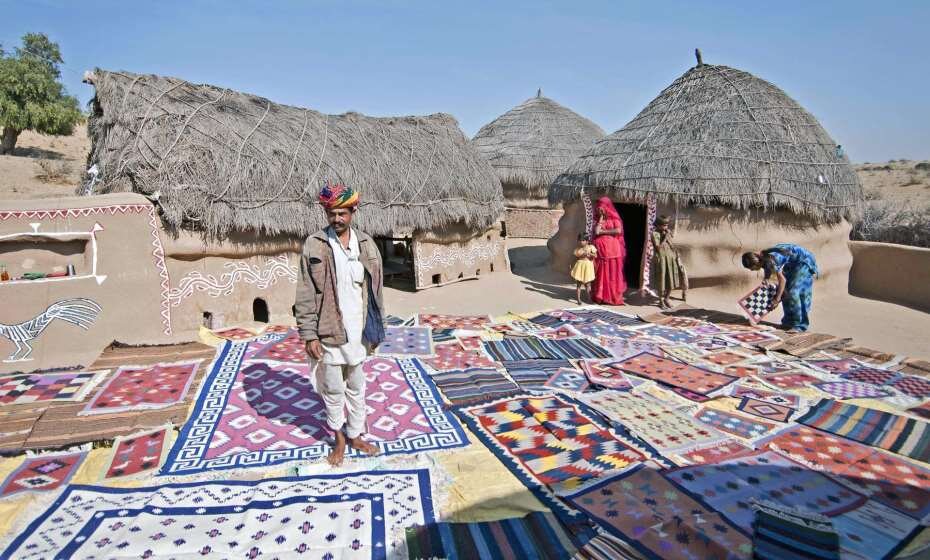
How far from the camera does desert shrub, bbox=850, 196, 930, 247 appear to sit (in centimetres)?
1001

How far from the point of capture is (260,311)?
25.1 feet

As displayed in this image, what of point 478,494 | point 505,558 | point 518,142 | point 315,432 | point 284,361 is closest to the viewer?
point 505,558

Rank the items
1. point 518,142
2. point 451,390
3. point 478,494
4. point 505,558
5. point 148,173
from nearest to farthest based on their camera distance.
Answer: point 505,558 → point 478,494 → point 451,390 → point 148,173 → point 518,142

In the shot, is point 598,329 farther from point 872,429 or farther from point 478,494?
point 478,494

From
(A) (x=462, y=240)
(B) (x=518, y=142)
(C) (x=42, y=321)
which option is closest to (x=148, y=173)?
(C) (x=42, y=321)

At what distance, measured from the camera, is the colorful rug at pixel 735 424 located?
392cm

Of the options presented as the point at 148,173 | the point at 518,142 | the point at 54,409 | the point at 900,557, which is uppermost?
the point at 518,142

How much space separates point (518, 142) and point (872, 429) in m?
14.5

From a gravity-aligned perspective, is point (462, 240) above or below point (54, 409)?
above

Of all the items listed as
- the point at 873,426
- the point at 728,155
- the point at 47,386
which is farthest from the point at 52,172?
the point at 873,426

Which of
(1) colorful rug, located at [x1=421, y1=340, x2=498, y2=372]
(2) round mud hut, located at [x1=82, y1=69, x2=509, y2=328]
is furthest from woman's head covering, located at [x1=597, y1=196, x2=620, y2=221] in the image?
(1) colorful rug, located at [x1=421, y1=340, x2=498, y2=372]

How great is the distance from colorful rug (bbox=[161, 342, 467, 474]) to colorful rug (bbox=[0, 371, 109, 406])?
36.3 inches

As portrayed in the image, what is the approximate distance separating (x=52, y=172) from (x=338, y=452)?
18.8 m

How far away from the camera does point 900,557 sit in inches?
102
